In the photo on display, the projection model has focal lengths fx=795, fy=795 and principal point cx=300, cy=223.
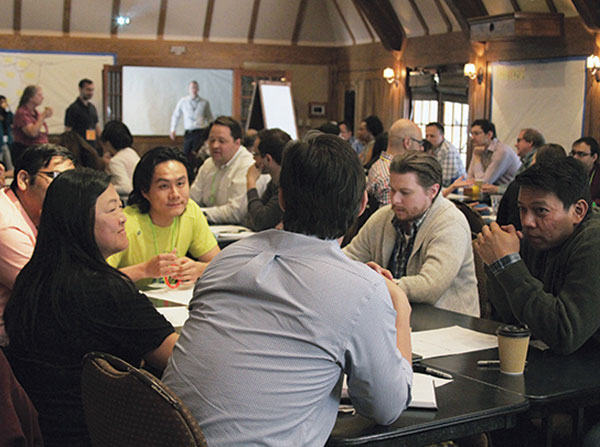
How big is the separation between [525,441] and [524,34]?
8677 millimetres

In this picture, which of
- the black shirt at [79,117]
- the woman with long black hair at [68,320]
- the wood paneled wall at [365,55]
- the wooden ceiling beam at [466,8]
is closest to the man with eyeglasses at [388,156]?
the woman with long black hair at [68,320]

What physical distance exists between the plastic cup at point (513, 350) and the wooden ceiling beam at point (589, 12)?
26.7 feet

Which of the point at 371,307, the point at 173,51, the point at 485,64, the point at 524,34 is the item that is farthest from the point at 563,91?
the point at 371,307

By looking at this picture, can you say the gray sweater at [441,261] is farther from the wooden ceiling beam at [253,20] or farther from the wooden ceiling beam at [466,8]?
the wooden ceiling beam at [253,20]

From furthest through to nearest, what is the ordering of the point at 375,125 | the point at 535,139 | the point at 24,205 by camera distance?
the point at 375,125 → the point at 535,139 → the point at 24,205

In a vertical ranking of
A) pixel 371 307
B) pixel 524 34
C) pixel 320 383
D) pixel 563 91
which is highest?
pixel 524 34

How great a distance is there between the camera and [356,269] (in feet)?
5.59

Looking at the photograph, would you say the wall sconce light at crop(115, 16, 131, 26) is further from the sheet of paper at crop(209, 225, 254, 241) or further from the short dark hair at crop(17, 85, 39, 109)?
the sheet of paper at crop(209, 225, 254, 241)

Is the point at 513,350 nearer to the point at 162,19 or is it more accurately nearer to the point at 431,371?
the point at 431,371

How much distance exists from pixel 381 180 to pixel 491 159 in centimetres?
341

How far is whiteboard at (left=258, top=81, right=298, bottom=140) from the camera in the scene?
41.9 feet

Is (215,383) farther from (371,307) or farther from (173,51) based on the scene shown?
(173,51)

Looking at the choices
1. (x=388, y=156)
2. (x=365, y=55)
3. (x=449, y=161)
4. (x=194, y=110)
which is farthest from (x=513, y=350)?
(x=365, y=55)

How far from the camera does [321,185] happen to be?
67.5 inches
